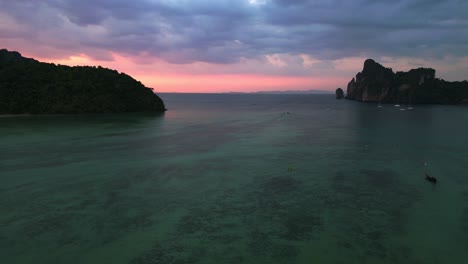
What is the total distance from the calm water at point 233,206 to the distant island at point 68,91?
72.0 m

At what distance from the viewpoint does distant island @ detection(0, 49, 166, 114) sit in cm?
10781

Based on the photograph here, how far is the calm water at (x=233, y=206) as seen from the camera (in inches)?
669

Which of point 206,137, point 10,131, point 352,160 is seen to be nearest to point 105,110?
point 10,131

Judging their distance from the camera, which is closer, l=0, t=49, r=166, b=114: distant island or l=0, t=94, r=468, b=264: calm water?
l=0, t=94, r=468, b=264: calm water

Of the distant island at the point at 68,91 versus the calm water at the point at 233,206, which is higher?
the distant island at the point at 68,91

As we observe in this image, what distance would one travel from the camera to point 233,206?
928 inches

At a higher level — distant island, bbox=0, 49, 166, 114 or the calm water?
distant island, bbox=0, 49, 166, 114

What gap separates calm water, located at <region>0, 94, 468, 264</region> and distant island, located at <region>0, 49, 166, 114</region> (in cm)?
7204

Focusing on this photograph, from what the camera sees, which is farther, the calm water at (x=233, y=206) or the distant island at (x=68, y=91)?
the distant island at (x=68, y=91)

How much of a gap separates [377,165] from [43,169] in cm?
3523

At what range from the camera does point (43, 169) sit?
111 ft

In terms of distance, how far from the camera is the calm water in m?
17.0

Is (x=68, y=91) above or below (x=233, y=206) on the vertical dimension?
above

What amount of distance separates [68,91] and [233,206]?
371 feet
